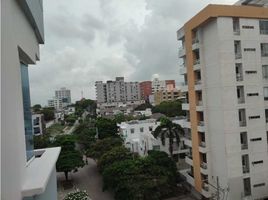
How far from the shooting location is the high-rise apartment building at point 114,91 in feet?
333

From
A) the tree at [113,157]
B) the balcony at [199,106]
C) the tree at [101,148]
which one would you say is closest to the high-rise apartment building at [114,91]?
the tree at [101,148]

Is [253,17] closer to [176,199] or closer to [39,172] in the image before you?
[176,199]

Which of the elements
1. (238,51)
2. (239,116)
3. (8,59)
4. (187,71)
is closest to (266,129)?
(239,116)

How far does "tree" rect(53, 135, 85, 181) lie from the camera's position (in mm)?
22859

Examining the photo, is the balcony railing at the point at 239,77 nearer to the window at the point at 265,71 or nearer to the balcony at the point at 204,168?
the window at the point at 265,71

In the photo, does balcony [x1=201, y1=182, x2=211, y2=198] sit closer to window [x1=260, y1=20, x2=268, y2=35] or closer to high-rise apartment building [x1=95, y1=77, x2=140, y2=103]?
window [x1=260, y1=20, x2=268, y2=35]

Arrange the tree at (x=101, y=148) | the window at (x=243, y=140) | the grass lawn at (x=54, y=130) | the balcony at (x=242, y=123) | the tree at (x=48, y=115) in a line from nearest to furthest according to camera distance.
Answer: the balcony at (x=242, y=123) < the window at (x=243, y=140) < the tree at (x=101, y=148) < the grass lawn at (x=54, y=130) < the tree at (x=48, y=115)

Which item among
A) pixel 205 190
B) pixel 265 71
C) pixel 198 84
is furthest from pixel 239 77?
pixel 205 190

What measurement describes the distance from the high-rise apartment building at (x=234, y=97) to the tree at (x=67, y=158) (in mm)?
11660

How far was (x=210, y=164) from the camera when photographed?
16.3m

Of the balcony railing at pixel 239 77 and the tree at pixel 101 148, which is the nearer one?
the balcony railing at pixel 239 77

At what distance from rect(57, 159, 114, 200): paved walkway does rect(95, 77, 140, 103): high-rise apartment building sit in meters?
72.3

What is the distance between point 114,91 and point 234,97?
290ft

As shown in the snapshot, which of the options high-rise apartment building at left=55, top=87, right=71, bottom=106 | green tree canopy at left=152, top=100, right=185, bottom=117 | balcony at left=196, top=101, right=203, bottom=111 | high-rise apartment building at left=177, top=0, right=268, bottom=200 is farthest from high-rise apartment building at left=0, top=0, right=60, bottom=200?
high-rise apartment building at left=55, top=87, right=71, bottom=106
